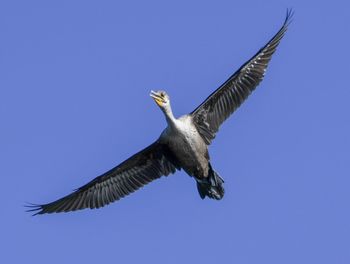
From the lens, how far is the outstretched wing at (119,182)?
22.1m

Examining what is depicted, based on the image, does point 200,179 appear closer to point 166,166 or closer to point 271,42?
point 166,166

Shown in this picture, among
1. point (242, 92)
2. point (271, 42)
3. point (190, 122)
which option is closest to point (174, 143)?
point (190, 122)

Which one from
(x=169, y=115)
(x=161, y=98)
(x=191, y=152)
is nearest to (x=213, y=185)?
(x=191, y=152)

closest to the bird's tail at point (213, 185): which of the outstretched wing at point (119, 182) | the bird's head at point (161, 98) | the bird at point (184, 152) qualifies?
the bird at point (184, 152)

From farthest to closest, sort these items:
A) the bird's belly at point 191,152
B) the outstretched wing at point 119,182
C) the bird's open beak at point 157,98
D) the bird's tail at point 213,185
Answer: the outstretched wing at point 119,182
the bird's tail at point 213,185
the bird's belly at point 191,152
the bird's open beak at point 157,98

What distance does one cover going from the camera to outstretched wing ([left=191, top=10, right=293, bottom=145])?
69.9ft

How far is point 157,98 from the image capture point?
2045cm

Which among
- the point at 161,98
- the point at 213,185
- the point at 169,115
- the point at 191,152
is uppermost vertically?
the point at 161,98

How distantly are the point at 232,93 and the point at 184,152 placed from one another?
213cm

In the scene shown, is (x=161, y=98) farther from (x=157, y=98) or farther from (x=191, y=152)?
(x=191, y=152)

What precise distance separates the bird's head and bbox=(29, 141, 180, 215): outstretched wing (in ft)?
5.96

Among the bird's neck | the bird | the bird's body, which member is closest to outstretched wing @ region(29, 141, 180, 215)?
the bird

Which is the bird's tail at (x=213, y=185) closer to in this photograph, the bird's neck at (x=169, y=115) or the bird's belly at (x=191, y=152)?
the bird's belly at (x=191, y=152)

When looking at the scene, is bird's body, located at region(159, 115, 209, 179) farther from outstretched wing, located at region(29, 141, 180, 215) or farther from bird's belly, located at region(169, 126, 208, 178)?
outstretched wing, located at region(29, 141, 180, 215)
